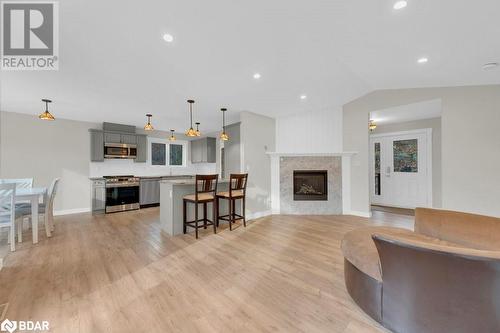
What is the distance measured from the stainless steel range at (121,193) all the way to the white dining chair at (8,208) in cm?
231

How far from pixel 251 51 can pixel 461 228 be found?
116 inches

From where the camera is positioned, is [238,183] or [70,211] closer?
[238,183]

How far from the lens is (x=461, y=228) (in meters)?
1.89

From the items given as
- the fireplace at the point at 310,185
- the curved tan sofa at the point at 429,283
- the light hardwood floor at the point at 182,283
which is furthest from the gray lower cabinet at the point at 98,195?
the curved tan sofa at the point at 429,283

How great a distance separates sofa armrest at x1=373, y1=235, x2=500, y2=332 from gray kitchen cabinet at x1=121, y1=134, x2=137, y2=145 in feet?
21.0

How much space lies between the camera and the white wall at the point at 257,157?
4590mm

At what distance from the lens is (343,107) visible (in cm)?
489

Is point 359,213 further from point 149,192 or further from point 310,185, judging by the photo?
point 149,192

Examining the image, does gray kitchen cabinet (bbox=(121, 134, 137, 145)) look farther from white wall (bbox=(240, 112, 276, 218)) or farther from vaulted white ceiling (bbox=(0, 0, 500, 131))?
white wall (bbox=(240, 112, 276, 218))

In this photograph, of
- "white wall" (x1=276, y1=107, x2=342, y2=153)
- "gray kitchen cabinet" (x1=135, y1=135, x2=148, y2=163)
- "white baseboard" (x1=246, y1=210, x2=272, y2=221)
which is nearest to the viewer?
"white baseboard" (x1=246, y1=210, x2=272, y2=221)

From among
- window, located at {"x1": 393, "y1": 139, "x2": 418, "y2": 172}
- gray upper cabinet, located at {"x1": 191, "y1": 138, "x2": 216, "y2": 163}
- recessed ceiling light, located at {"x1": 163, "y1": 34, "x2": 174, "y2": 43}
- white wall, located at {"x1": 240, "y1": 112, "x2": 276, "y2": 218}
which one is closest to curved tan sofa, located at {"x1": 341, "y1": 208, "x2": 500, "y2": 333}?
recessed ceiling light, located at {"x1": 163, "y1": 34, "x2": 174, "y2": 43}

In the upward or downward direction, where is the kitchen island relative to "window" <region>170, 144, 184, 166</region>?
downward

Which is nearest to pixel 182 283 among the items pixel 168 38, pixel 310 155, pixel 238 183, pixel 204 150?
pixel 238 183

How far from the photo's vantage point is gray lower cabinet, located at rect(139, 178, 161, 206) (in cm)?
578
